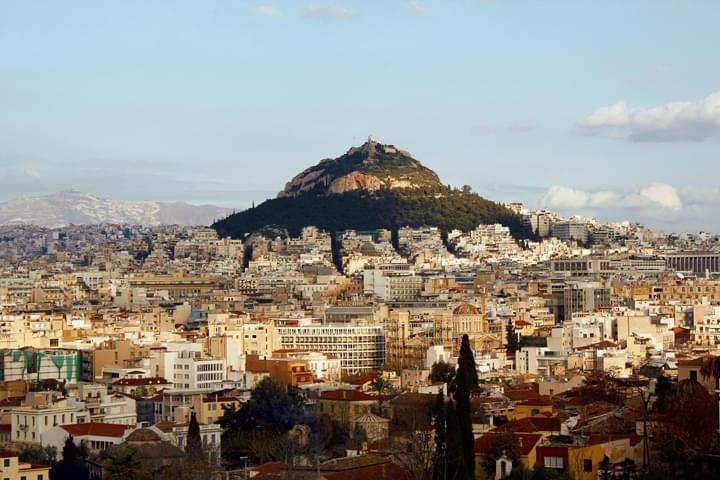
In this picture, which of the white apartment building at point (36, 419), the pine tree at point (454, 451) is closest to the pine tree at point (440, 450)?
the pine tree at point (454, 451)

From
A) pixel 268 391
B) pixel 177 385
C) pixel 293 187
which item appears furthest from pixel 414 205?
pixel 268 391

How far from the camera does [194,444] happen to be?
3669 cm

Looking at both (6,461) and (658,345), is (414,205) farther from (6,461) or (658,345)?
(6,461)

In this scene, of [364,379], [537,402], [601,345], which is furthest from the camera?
[601,345]

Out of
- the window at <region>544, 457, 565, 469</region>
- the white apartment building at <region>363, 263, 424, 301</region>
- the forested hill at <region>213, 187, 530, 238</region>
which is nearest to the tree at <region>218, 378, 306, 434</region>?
the window at <region>544, 457, 565, 469</region>

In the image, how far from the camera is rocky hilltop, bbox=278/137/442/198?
143 meters

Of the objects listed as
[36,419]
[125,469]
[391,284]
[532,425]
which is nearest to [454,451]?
[532,425]

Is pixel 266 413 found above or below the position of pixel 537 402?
below

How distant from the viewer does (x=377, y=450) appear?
121ft

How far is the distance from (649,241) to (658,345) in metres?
74.7

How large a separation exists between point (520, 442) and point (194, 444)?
687 cm

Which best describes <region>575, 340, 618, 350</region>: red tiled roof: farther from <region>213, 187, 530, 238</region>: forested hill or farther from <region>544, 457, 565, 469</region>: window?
<region>213, 187, 530, 238</region>: forested hill

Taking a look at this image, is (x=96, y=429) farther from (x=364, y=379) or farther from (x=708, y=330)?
(x=708, y=330)

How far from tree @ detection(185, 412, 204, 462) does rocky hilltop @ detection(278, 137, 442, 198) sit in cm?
10425
